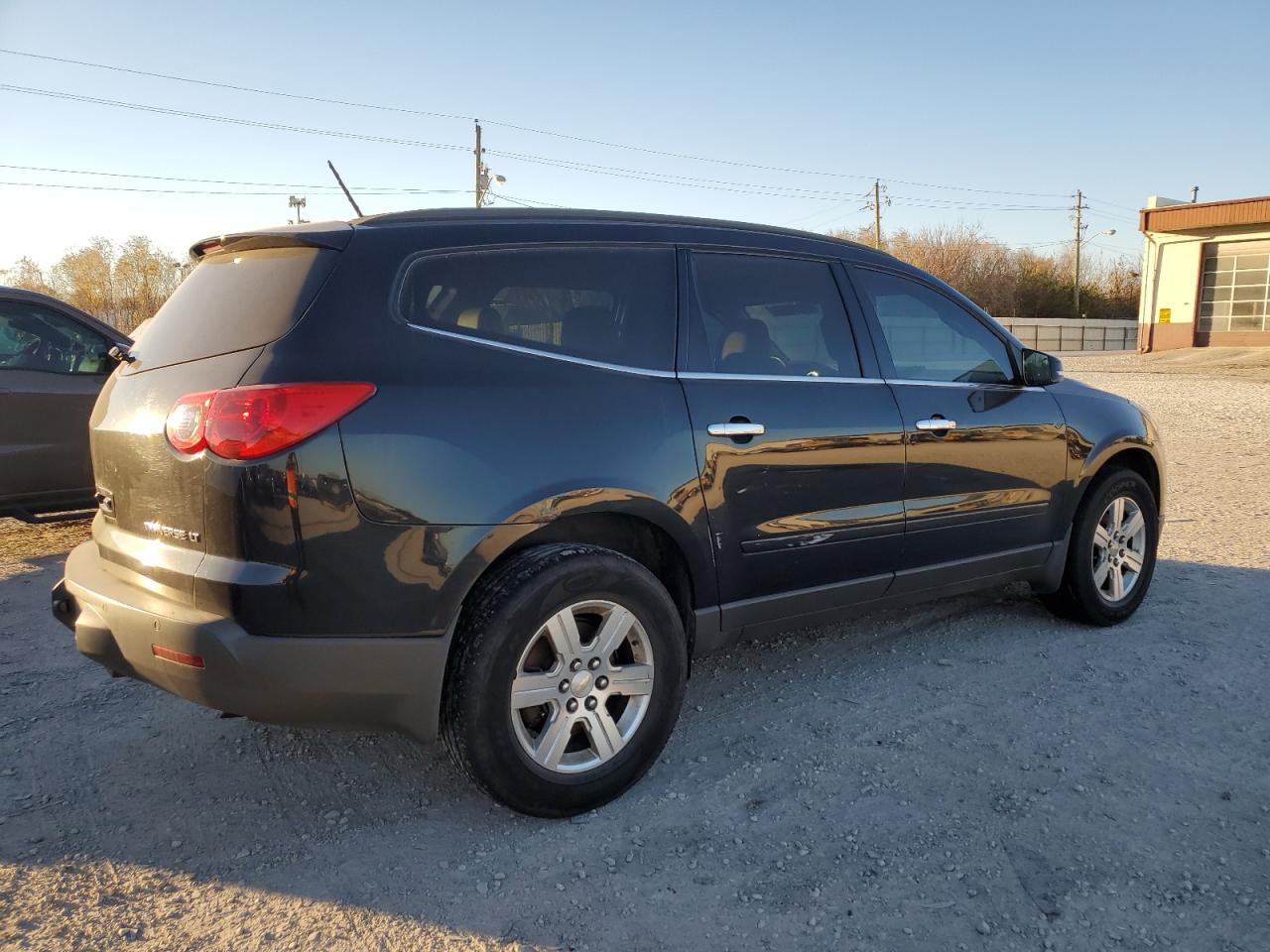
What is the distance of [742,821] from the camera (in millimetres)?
2908

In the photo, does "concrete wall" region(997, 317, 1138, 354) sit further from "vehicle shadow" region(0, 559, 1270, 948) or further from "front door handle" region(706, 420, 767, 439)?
"front door handle" region(706, 420, 767, 439)

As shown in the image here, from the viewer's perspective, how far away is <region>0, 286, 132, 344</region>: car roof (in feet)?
20.4

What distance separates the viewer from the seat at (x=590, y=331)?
10.0 ft

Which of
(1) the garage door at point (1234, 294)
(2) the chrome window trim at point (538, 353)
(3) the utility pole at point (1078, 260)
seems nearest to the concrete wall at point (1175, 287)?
(1) the garage door at point (1234, 294)

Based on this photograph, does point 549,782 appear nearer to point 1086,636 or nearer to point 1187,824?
point 1187,824

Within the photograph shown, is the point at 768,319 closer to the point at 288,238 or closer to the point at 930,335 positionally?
the point at 930,335

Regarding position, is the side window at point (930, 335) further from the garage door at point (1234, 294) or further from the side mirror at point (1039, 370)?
the garage door at point (1234, 294)

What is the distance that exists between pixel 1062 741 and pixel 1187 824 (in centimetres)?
57

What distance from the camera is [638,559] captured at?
326 cm

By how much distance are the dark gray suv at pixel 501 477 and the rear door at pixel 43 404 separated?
349 centimetres

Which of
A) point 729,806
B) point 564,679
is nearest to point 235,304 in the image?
point 564,679

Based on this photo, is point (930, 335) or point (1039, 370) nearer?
point (930, 335)

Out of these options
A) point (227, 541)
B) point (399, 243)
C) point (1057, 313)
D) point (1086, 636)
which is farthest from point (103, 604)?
point (1057, 313)

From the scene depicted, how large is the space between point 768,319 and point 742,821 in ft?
5.82
